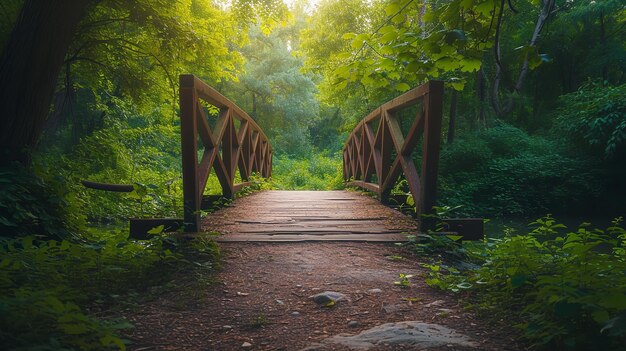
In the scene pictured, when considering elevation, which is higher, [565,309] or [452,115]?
[452,115]

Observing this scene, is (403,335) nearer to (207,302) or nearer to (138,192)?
(207,302)

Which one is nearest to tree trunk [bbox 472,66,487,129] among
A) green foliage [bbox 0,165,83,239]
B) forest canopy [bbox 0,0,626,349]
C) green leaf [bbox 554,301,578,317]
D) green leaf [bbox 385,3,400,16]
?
forest canopy [bbox 0,0,626,349]

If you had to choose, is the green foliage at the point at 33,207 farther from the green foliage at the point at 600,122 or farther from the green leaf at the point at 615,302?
the green foliage at the point at 600,122

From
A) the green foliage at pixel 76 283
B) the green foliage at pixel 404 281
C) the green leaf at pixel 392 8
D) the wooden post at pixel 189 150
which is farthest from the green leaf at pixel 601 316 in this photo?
the wooden post at pixel 189 150

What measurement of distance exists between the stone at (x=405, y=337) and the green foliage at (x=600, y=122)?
10875 millimetres

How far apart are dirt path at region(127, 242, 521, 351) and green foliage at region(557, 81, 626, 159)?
10279 mm

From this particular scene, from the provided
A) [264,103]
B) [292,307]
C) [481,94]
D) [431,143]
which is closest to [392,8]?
[431,143]

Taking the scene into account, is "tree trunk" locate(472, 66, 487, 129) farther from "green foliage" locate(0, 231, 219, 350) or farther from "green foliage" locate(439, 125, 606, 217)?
"green foliage" locate(0, 231, 219, 350)

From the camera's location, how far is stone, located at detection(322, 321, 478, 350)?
5.54 feet

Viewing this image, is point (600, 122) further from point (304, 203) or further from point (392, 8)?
point (392, 8)

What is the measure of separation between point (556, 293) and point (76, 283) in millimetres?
2483

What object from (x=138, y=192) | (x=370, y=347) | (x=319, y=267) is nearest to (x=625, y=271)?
(x=370, y=347)

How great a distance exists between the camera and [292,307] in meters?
2.17

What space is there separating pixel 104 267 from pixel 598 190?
12.9 m
